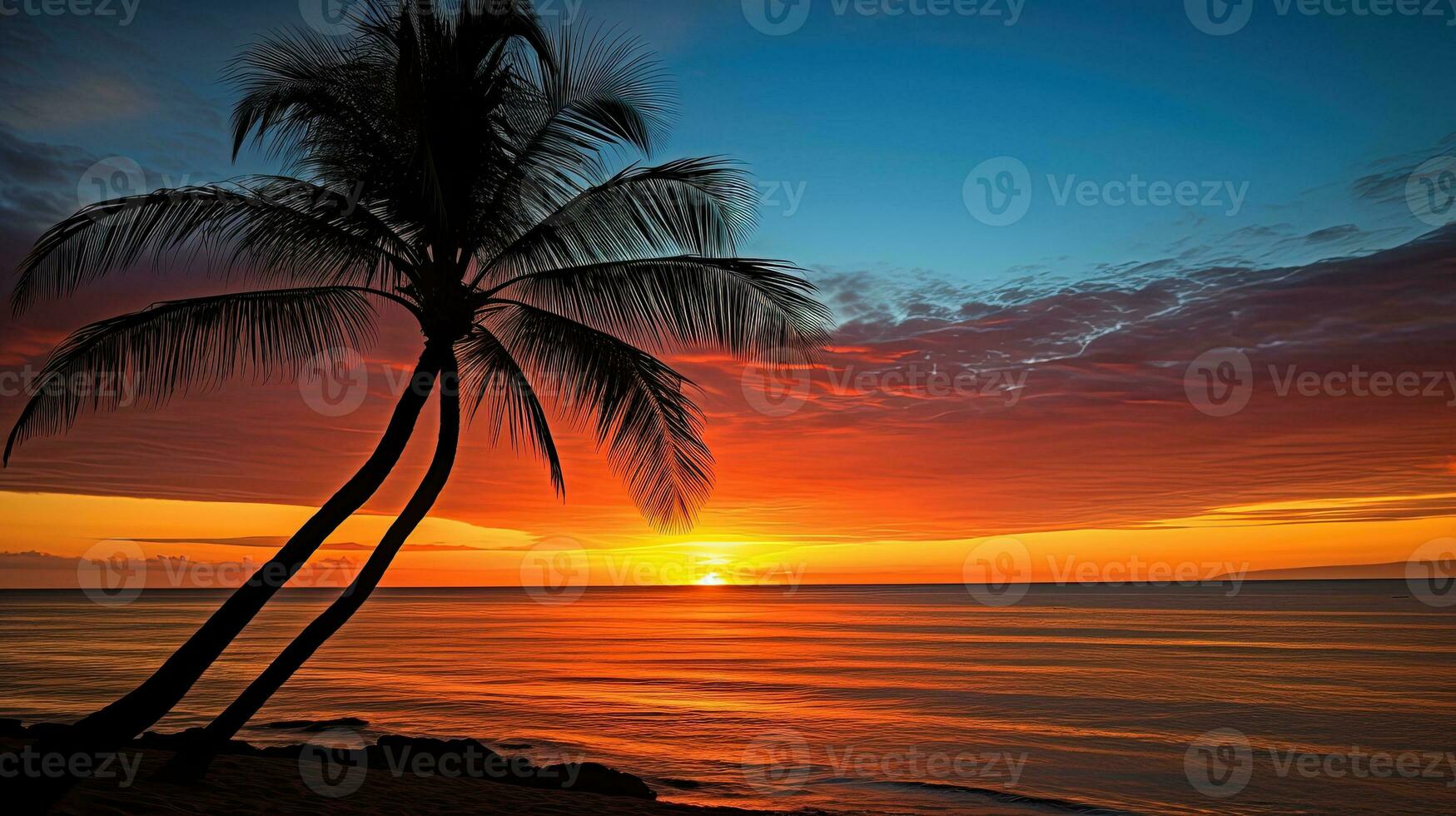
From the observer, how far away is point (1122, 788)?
45.8 ft

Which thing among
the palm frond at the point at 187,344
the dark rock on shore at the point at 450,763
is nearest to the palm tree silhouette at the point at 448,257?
the palm frond at the point at 187,344

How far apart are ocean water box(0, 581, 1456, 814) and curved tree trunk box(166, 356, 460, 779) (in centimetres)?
683

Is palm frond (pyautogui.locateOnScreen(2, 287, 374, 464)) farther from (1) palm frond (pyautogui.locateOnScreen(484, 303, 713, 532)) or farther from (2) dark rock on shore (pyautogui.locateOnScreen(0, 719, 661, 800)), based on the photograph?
(2) dark rock on shore (pyautogui.locateOnScreen(0, 719, 661, 800))

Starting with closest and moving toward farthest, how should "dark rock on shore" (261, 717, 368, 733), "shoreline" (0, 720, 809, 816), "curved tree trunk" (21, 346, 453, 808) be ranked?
1. "curved tree trunk" (21, 346, 453, 808)
2. "shoreline" (0, 720, 809, 816)
3. "dark rock on shore" (261, 717, 368, 733)

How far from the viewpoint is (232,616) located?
22.5ft

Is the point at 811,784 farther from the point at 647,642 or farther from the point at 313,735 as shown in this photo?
the point at 647,642

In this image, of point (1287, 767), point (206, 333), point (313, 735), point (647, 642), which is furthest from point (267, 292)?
point (647, 642)

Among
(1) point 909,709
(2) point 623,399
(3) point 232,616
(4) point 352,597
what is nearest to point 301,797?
(4) point 352,597

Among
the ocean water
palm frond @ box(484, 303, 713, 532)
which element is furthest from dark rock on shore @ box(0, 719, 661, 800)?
palm frond @ box(484, 303, 713, 532)

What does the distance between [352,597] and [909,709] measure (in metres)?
17.8

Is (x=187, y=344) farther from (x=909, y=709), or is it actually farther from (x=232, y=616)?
(x=909, y=709)

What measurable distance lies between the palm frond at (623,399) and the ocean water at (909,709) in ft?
19.6

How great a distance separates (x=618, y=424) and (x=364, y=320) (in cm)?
294

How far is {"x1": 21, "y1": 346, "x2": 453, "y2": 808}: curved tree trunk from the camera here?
6207mm
